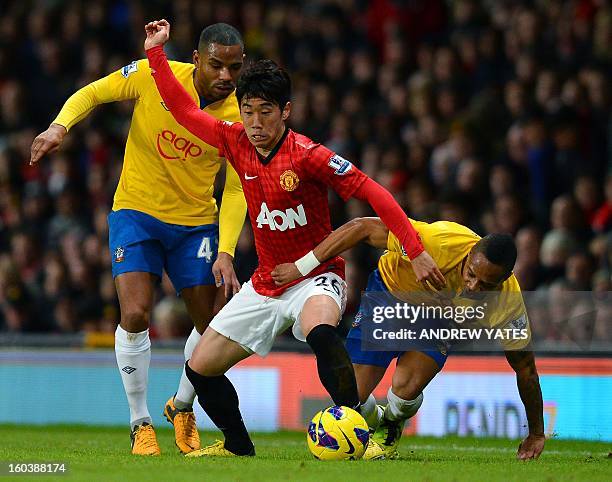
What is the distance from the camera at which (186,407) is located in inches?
342

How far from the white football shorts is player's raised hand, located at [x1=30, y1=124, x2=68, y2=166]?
55.1 inches

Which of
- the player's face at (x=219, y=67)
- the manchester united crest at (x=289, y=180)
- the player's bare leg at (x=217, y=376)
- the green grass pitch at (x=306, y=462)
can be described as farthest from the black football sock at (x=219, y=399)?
the player's face at (x=219, y=67)

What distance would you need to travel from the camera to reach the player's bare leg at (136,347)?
820 cm

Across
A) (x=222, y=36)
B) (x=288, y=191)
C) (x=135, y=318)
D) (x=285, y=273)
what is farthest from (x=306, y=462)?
(x=222, y=36)

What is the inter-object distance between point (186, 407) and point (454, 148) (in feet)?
16.8

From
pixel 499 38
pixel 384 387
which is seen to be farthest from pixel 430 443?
pixel 499 38

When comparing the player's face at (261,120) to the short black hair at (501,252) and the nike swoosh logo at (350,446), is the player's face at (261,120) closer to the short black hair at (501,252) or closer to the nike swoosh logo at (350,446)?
the short black hair at (501,252)

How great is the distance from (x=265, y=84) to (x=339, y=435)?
6.37ft

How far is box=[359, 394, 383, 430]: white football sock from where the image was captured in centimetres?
820

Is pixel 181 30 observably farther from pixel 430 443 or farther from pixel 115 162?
pixel 430 443

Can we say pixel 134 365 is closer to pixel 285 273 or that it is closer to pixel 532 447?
pixel 285 273

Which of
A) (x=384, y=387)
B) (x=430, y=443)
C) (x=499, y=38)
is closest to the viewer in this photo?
(x=430, y=443)

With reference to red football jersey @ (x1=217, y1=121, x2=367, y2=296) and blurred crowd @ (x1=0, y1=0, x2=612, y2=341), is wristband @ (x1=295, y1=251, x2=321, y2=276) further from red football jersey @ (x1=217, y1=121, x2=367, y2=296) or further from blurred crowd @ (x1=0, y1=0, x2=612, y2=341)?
blurred crowd @ (x1=0, y1=0, x2=612, y2=341)

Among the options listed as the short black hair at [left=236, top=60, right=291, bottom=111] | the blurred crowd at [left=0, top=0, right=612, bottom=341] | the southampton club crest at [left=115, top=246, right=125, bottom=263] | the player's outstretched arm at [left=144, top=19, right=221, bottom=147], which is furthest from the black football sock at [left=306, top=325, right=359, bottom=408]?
the blurred crowd at [left=0, top=0, right=612, bottom=341]
